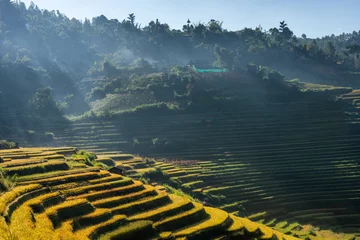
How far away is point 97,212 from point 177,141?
36.1 metres

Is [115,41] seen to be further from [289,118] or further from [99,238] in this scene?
[99,238]

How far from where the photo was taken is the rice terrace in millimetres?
19125

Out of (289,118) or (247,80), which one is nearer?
(289,118)

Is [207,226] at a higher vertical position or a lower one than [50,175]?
lower

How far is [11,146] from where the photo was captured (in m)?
36.8

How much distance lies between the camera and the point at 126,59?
103375 millimetres

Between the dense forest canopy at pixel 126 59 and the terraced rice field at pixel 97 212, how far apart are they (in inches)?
1747

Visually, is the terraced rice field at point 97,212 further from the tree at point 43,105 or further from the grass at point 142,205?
the tree at point 43,105

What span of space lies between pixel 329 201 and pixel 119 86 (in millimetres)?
46848

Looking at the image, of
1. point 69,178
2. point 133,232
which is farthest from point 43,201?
point 133,232

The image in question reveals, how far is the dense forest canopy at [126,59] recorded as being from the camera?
2857 inches

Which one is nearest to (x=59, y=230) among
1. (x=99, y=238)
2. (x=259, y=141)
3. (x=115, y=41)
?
(x=99, y=238)

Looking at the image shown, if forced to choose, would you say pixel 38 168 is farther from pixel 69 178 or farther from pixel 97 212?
pixel 97 212

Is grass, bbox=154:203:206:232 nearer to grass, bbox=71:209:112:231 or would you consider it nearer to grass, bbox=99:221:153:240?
grass, bbox=99:221:153:240
